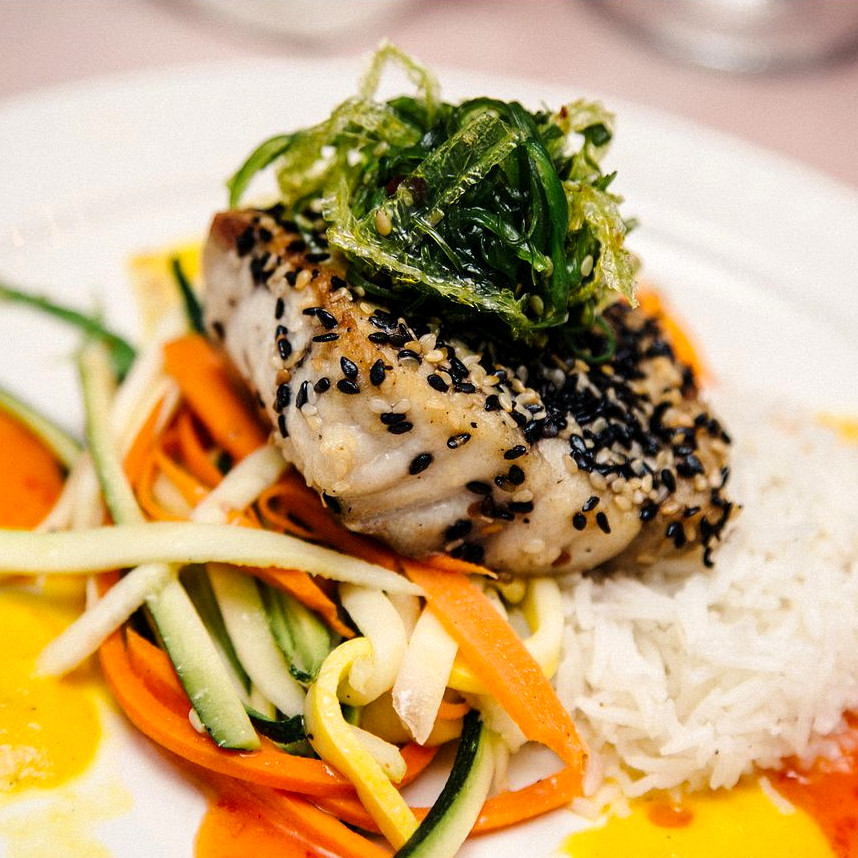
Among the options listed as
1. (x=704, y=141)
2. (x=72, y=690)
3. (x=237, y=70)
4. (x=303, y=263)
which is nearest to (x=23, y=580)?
(x=72, y=690)

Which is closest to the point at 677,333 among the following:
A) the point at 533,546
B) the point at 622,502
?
the point at 622,502

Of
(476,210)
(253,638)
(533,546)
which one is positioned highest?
(476,210)

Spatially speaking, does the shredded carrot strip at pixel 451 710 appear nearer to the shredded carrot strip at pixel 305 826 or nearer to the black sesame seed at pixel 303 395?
the shredded carrot strip at pixel 305 826

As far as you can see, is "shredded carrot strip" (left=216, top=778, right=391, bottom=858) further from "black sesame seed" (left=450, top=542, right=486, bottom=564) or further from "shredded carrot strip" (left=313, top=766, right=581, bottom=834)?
"black sesame seed" (left=450, top=542, right=486, bottom=564)

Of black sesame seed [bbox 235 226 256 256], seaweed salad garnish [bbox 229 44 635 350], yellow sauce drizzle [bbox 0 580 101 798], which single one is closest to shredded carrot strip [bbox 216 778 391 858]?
yellow sauce drizzle [bbox 0 580 101 798]

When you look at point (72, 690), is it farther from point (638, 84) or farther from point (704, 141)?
point (638, 84)

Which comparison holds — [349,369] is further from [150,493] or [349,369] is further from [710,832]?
[710,832]

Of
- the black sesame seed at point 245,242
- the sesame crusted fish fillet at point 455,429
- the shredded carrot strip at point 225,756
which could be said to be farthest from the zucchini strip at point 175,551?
the black sesame seed at point 245,242
